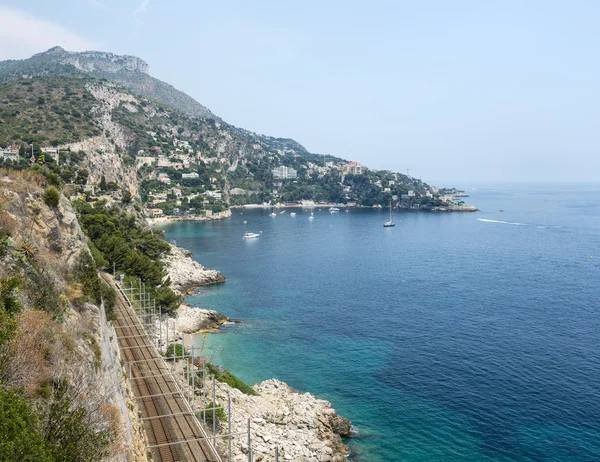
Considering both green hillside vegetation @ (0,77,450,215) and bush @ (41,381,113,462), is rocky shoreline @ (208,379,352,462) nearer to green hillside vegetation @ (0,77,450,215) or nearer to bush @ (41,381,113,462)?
bush @ (41,381,113,462)

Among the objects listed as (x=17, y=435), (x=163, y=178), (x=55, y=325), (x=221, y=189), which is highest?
(x=163, y=178)

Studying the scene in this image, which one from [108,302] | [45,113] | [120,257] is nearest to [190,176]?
[45,113]

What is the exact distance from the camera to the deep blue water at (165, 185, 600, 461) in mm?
26062

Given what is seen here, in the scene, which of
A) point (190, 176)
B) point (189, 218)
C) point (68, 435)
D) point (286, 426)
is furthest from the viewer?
point (190, 176)

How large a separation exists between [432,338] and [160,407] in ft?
83.6

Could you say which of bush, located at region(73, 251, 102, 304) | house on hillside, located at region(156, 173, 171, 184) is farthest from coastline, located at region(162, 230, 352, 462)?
house on hillside, located at region(156, 173, 171, 184)

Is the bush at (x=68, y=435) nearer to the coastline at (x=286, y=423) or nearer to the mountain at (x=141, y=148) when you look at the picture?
the coastline at (x=286, y=423)

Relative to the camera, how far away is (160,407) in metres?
21.2

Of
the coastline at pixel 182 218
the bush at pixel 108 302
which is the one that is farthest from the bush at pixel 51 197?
the coastline at pixel 182 218

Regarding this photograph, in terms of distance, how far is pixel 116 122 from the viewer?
123688 millimetres

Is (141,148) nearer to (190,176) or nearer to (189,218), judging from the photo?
(190,176)

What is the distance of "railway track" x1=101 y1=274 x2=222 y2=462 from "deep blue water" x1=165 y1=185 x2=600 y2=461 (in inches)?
362

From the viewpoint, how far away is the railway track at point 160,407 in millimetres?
18203

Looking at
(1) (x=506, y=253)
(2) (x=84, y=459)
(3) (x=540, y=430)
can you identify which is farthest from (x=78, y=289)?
(1) (x=506, y=253)
